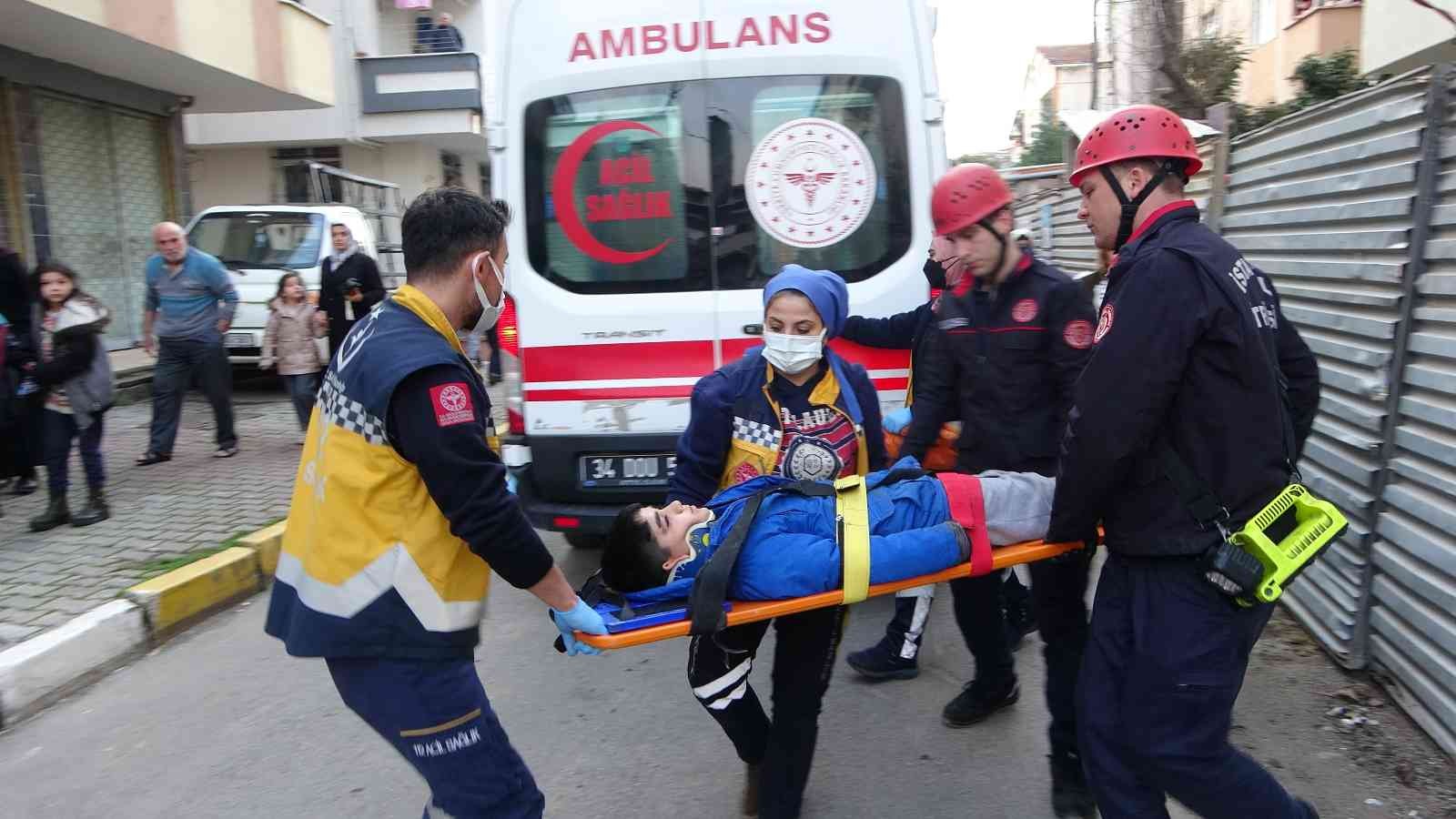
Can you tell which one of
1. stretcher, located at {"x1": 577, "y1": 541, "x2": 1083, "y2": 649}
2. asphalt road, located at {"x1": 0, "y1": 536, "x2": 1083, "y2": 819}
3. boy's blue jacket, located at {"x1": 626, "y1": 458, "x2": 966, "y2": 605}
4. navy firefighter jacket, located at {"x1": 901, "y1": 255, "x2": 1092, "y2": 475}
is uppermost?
navy firefighter jacket, located at {"x1": 901, "y1": 255, "x2": 1092, "y2": 475}

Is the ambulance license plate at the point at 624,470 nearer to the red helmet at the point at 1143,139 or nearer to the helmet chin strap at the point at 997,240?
the helmet chin strap at the point at 997,240

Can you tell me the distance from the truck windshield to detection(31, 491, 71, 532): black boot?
5.70m

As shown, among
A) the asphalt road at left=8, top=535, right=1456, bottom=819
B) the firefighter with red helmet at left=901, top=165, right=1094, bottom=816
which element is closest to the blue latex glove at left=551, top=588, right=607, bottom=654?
the asphalt road at left=8, top=535, right=1456, bottom=819

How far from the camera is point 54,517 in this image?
19.1 ft

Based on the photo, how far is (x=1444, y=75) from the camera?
10.8 ft

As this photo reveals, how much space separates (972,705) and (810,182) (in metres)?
2.18

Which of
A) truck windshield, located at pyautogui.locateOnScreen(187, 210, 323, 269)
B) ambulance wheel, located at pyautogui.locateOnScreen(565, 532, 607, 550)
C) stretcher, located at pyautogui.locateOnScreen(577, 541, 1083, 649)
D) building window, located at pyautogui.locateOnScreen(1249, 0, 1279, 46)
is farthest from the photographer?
building window, located at pyautogui.locateOnScreen(1249, 0, 1279, 46)

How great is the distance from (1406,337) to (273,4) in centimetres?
1302

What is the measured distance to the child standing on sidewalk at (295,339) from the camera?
7.95 m

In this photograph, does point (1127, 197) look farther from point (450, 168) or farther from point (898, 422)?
point (450, 168)

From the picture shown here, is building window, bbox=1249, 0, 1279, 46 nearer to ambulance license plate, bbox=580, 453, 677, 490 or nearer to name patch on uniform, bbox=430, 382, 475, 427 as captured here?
ambulance license plate, bbox=580, 453, 677, 490

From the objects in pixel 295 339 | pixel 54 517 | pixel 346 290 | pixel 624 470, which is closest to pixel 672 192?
pixel 624 470

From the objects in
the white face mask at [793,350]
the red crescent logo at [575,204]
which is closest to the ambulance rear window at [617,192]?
the red crescent logo at [575,204]

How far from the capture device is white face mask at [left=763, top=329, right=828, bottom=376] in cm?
293
